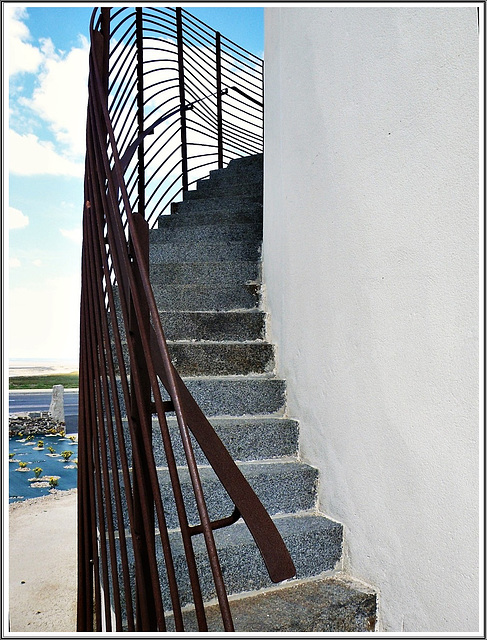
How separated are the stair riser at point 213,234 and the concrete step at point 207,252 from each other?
0.20 feet

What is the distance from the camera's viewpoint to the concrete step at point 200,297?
2607 mm

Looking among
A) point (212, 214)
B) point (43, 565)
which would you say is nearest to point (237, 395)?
point (212, 214)

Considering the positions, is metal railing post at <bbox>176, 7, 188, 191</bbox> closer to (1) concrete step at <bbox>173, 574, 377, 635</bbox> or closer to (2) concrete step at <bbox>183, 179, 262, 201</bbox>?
(2) concrete step at <bbox>183, 179, 262, 201</bbox>

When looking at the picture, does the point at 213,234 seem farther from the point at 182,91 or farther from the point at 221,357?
the point at 182,91

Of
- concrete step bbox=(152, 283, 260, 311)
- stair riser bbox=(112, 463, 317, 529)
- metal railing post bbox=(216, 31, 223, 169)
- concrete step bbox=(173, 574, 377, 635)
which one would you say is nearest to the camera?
concrete step bbox=(173, 574, 377, 635)

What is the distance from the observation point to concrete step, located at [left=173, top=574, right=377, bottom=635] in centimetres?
138

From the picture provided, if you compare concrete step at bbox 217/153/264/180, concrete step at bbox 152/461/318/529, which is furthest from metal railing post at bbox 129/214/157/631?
concrete step at bbox 217/153/264/180

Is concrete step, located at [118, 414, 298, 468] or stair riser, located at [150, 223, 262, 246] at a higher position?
stair riser, located at [150, 223, 262, 246]

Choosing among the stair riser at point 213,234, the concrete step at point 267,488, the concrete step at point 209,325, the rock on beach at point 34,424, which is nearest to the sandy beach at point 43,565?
the rock on beach at point 34,424

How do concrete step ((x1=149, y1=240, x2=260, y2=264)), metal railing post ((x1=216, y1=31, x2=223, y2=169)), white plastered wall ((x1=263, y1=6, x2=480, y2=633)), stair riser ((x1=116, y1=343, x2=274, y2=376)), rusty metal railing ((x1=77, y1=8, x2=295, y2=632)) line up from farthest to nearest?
metal railing post ((x1=216, y1=31, x2=223, y2=169))
concrete step ((x1=149, y1=240, x2=260, y2=264))
stair riser ((x1=116, y1=343, x2=274, y2=376))
white plastered wall ((x1=263, y1=6, x2=480, y2=633))
rusty metal railing ((x1=77, y1=8, x2=295, y2=632))

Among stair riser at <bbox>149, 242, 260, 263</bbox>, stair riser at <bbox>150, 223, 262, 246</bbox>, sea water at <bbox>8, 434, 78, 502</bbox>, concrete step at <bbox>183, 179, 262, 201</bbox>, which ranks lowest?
sea water at <bbox>8, 434, 78, 502</bbox>

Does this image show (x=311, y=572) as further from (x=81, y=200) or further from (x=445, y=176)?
(x=81, y=200)

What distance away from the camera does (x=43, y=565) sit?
2826 mm

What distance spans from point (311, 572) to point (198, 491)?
3.24ft
